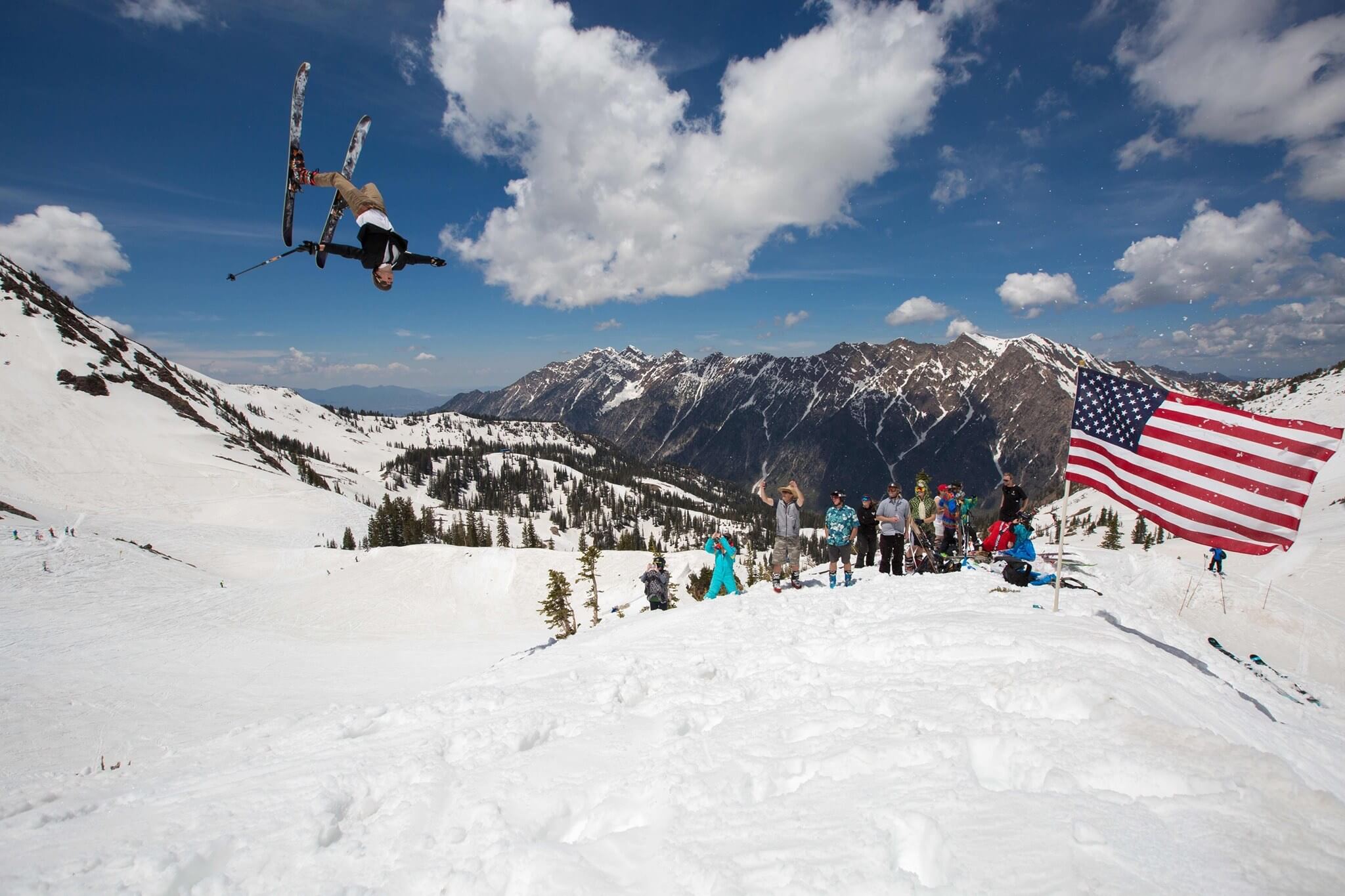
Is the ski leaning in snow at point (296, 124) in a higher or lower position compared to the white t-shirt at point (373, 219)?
higher

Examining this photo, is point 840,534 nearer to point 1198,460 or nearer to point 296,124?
point 1198,460

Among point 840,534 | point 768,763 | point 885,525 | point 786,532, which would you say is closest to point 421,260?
point 768,763

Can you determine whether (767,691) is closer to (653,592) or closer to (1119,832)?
(1119,832)

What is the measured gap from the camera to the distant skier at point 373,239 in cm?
786

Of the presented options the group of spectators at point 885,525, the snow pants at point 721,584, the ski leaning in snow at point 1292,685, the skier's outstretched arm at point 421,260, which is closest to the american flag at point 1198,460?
the ski leaning in snow at point 1292,685

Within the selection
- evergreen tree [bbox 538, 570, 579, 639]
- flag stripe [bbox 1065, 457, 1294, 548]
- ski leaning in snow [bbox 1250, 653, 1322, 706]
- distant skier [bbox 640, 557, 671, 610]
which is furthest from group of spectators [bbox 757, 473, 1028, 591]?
evergreen tree [bbox 538, 570, 579, 639]

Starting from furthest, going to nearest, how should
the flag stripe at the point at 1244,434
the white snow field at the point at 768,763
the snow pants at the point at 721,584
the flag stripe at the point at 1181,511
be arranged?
the snow pants at the point at 721,584 < the flag stripe at the point at 1181,511 < the flag stripe at the point at 1244,434 < the white snow field at the point at 768,763

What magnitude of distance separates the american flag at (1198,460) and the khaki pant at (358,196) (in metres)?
11.4

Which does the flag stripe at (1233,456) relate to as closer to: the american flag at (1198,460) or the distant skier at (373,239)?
the american flag at (1198,460)

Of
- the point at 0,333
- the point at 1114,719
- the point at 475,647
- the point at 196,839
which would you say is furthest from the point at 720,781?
the point at 0,333

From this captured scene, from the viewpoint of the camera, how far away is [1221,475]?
8328 millimetres

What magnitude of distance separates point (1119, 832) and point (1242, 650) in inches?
556

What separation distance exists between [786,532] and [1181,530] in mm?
7352

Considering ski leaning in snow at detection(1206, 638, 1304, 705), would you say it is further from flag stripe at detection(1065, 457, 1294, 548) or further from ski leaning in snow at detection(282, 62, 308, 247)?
ski leaning in snow at detection(282, 62, 308, 247)
